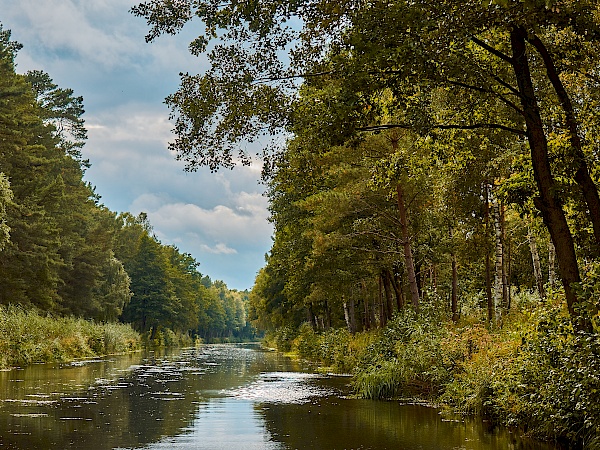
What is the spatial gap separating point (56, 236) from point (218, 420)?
3534 cm

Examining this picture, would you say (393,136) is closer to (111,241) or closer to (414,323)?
(414,323)

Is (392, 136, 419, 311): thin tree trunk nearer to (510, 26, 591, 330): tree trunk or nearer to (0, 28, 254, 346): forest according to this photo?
(510, 26, 591, 330): tree trunk

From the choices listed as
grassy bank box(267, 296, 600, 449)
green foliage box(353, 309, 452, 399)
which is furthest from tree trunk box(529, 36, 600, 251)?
green foliage box(353, 309, 452, 399)

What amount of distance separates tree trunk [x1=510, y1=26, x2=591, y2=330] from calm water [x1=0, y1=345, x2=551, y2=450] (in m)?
2.61

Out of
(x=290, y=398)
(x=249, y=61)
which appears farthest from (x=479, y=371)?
(x=249, y=61)

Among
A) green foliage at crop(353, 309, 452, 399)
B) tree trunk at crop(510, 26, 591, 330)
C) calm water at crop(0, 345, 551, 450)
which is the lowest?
calm water at crop(0, 345, 551, 450)

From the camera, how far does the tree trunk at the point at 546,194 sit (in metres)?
9.52

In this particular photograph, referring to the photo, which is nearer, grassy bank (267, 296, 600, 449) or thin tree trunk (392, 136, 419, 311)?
grassy bank (267, 296, 600, 449)

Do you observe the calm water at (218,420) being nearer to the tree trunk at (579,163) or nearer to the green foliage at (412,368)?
the green foliage at (412,368)

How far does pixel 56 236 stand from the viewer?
145ft

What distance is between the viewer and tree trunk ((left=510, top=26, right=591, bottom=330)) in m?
9.52

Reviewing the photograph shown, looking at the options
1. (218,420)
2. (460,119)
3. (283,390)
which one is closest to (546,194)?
(460,119)

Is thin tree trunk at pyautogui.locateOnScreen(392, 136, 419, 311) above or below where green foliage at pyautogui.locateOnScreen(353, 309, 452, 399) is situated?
above

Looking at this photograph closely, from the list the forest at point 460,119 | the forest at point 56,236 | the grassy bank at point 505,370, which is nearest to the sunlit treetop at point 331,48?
the forest at point 460,119
